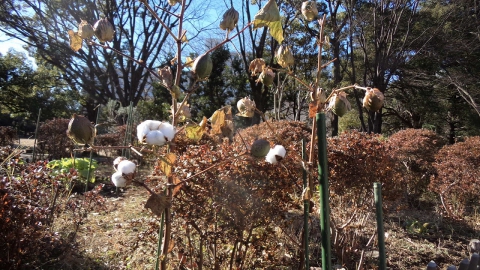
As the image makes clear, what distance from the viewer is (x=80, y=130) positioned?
0.84 metres

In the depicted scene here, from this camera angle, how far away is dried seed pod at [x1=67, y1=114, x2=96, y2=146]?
0.84 metres

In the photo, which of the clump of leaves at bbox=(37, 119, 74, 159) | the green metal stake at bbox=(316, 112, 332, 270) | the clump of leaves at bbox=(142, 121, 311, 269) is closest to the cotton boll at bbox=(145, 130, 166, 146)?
the green metal stake at bbox=(316, 112, 332, 270)

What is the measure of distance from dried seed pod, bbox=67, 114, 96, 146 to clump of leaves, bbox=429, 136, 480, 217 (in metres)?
4.25

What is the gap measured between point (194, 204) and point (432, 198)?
4.54 metres

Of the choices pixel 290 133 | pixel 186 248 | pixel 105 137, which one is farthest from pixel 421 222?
pixel 105 137

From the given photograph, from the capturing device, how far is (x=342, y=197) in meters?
2.58

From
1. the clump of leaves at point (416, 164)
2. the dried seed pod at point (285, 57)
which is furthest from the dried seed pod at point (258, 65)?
the clump of leaves at point (416, 164)

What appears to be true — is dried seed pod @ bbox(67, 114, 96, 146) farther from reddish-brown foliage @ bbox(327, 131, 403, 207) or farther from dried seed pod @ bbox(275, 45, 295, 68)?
reddish-brown foliage @ bbox(327, 131, 403, 207)

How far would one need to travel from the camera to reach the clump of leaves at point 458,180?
397 cm

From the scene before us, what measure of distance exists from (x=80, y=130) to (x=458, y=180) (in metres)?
4.39

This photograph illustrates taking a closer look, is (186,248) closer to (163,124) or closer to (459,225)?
(163,124)

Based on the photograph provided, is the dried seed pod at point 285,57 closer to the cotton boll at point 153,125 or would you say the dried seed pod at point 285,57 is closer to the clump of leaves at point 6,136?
the cotton boll at point 153,125

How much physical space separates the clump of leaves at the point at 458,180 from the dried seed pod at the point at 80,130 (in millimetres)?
4250

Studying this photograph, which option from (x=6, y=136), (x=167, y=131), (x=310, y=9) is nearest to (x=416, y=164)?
(x=310, y=9)
